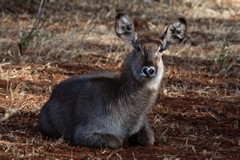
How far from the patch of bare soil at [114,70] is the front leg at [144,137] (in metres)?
0.08

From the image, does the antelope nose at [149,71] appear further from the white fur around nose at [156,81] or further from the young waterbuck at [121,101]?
the white fur around nose at [156,81]

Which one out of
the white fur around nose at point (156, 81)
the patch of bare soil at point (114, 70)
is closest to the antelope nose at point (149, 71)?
the white fur around nose at point (156, 81)

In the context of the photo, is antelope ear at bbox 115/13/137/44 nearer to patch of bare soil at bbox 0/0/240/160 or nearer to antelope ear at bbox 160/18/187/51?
antelope ear at bbox 160/18/187/51

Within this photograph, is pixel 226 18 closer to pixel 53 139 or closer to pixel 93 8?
pixel 93 8

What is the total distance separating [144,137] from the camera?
7695 mm

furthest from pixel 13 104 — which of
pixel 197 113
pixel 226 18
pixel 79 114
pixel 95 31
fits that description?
pixel 226 18

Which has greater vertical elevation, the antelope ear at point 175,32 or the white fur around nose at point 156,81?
the antelope ear at point 175,32

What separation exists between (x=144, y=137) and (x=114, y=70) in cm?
387

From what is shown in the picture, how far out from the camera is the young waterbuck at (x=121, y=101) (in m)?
7.53

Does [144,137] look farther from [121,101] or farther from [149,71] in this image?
[149,71]

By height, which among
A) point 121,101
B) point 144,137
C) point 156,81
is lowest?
point 144,137

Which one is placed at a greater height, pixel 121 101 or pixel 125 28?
pixel 125 28

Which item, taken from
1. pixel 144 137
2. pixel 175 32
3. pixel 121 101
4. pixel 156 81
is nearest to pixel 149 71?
pixel 156 81

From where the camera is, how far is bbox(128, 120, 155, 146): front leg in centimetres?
770
